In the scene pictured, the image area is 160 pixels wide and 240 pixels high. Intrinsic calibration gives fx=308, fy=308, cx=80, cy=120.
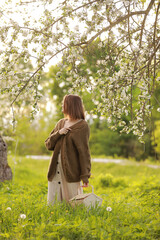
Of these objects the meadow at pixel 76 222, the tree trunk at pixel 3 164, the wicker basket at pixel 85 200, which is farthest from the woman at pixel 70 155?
the tree trunk at pixel 3 164

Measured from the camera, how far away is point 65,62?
3.67 metres

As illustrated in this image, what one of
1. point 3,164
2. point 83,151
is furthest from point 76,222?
point 3,164

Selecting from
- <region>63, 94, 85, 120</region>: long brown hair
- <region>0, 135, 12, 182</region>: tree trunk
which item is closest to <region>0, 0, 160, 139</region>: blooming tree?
<region>63, 94, 85, 120</region>: long brown hair

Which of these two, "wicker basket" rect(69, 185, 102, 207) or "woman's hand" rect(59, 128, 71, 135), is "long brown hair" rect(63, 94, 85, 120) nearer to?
"woman's hand" rect(59, 128, 71, 135)

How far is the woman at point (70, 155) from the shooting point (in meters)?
3.89

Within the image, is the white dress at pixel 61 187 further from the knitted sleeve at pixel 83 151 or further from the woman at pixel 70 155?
the knitted sleeve at pixel 83 151

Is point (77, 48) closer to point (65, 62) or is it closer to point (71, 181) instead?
point (65, 62)

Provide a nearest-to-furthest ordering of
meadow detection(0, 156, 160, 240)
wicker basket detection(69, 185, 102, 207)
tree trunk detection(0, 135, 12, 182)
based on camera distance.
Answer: meadow detection(0, 156, 160, 240), wicker basket detection(69, 185, 102, 207), tree trunk detection(0, 135, 12, 182)

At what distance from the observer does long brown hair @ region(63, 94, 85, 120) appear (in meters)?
3.95

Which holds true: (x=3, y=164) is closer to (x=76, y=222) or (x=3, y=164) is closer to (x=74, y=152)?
(x=74, y=152)

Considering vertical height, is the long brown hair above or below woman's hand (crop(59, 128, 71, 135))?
above

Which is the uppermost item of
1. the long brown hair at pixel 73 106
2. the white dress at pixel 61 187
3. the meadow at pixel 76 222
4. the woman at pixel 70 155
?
the long brown hair at pixel 73 106

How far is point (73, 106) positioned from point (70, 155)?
0.63m

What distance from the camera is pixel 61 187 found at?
3996mm
